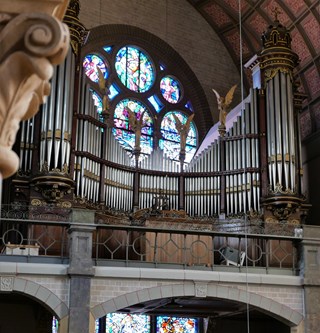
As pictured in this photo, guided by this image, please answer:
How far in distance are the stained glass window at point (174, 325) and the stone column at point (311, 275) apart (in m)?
5.39

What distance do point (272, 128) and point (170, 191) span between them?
2.80 metres

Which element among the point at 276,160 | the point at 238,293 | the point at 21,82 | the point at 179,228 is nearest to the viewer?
the point at 21,82

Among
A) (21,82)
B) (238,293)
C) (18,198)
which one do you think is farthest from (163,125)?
(21,82)

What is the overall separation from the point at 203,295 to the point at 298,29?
8.91m

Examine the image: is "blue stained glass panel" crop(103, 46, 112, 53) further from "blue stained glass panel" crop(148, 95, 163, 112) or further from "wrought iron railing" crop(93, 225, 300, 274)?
"wrought iron railing" crop(93, 225, 300, 274)

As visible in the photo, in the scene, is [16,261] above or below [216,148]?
below

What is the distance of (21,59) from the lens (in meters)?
1.99

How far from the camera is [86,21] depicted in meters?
18.7

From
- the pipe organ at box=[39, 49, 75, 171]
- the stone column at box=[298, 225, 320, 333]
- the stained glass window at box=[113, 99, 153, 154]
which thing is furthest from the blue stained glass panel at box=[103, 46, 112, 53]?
the stone column at box=[298, 225, 320, 333]

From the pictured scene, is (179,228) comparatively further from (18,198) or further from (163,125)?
(163,125)

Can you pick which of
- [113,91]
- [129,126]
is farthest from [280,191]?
[113,91]

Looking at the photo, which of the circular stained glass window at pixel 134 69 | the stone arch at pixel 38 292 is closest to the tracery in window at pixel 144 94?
the circular stained glass window at pixel 134 69

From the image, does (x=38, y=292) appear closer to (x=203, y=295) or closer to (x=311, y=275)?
(x=203, y=295)

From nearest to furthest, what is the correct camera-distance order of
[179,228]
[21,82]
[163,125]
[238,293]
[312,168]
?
[21,82], [238,293], [179,228], [312,168], [163,125]
